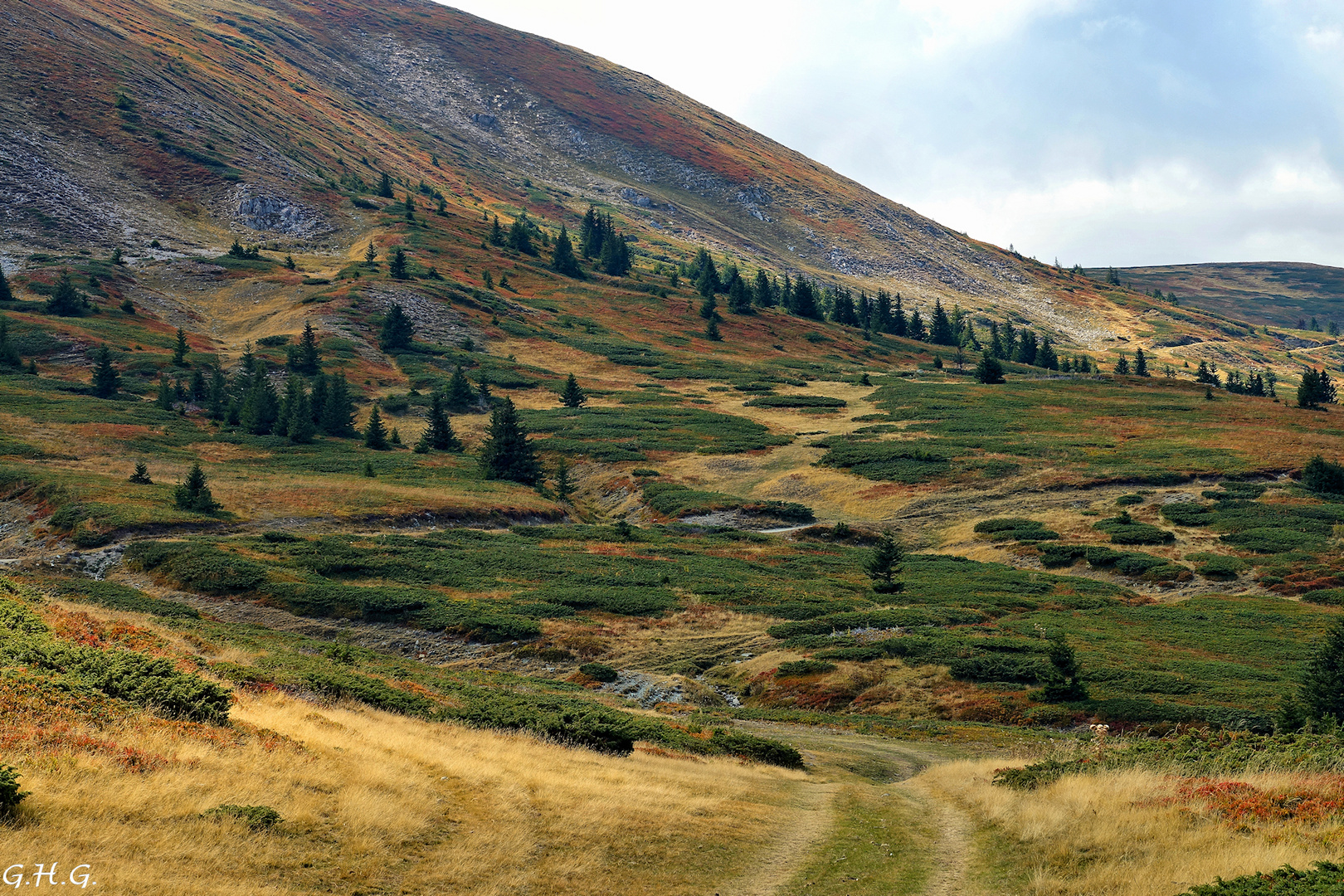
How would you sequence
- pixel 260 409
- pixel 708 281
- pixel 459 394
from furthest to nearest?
pixel 708 281 → pixel 459 394 → pixel 260 409

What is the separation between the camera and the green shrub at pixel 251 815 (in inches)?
398

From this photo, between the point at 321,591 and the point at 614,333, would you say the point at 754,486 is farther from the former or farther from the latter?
the point at 614,333

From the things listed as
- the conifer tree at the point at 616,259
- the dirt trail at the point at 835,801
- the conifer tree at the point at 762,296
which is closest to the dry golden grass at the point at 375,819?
the dirt trail at the point at 835,801

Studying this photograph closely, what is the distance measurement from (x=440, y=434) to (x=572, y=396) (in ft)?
67.6

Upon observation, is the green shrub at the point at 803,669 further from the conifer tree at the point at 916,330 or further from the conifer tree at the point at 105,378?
the conifer tree at the point at 916,330

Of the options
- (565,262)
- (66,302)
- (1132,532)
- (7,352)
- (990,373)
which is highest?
(565,262)

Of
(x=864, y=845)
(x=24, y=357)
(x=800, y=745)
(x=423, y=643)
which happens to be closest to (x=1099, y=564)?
(x=800, y=745)

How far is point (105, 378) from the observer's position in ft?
278

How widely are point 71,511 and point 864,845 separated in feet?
168

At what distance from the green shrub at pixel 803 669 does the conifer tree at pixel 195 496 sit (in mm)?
38611

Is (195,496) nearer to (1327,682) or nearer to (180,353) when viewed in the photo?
(180,353)

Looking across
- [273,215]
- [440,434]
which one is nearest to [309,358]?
[440,434]

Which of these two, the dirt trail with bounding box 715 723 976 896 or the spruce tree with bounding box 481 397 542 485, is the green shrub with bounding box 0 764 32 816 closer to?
the dirt trail with bounding box 715 723 976 896

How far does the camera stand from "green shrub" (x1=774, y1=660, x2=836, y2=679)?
3459 centimetres
